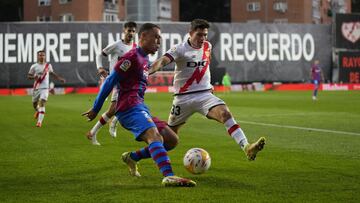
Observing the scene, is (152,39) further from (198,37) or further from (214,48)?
Result: (214,48)

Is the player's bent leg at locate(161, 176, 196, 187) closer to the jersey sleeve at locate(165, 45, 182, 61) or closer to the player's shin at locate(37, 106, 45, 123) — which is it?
the jersey sleeve at locate(165, 45, 182, 61)

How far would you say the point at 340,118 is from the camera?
20438mm

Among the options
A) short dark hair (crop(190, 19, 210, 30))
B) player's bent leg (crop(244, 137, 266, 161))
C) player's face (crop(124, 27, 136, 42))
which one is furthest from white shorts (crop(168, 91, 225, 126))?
player's face (crop(124, 27, 136, 42))

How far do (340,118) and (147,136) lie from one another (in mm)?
13124

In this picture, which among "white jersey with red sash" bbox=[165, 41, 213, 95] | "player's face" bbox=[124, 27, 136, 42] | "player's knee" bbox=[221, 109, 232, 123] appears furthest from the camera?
"player's face" bbox=[124, 27, 136, 42]

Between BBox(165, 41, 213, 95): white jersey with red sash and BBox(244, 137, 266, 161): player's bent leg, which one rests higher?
BBox(165, 41, 213, 95): white jersey with red sash

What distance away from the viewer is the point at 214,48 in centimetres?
5156

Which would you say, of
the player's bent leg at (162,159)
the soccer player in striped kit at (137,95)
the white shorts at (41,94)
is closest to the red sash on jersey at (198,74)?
the soccer player in striped kit at (137,95)

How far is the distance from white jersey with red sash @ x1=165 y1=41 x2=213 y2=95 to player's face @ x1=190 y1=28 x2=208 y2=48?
0.09 meters

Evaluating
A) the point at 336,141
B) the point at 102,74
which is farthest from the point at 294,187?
the point at 102,74

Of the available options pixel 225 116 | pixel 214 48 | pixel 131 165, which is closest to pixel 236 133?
pixel 225 116

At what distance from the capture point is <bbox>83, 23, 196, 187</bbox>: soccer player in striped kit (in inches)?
325

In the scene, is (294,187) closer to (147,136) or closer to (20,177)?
(147,136)

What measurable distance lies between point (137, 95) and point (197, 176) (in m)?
1.40
